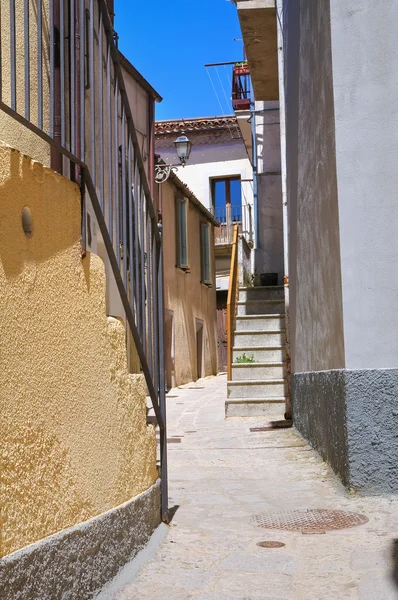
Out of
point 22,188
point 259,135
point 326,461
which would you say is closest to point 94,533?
point 22,188

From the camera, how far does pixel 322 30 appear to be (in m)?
5.81

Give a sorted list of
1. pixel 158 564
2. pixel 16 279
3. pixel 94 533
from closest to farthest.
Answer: pixel 16 279 → pixel 94 533 → pixel 158 564

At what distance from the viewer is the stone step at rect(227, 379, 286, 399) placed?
10109mm

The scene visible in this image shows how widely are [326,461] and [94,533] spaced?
11.0ft

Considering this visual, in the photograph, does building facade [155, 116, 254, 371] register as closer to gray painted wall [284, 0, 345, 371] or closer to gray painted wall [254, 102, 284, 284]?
gray painted wall [254, 102, 284, 284]

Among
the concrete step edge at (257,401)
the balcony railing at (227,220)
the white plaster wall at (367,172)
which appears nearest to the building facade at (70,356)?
the white plaster wall at (367,172)

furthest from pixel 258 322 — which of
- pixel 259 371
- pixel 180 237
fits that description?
pixel 180 237

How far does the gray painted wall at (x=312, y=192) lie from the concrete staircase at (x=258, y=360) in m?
0.95

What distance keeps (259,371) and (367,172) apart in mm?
5760

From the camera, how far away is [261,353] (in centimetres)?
1113

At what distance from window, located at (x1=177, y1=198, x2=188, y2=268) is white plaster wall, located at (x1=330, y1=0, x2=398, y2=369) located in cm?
1385

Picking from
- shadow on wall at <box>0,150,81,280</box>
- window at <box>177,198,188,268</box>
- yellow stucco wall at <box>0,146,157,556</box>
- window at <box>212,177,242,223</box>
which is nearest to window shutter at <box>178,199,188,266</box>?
window at <box>177,198,188,268</box>

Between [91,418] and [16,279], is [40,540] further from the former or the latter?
[16,279]

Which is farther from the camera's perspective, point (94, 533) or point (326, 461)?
point (326, 461)
